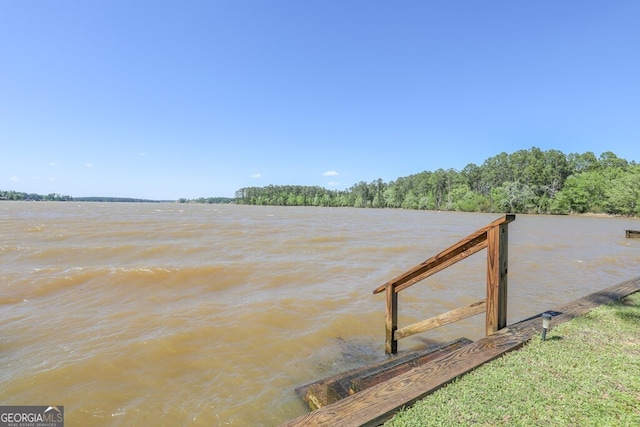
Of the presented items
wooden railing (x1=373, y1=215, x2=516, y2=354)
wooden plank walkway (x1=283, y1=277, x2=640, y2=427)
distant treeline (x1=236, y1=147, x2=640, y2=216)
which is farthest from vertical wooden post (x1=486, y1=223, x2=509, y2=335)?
distant treeline (x1=236, y1=147, x2=640, y2=216)

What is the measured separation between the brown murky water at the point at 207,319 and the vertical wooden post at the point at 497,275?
2166 millimetres

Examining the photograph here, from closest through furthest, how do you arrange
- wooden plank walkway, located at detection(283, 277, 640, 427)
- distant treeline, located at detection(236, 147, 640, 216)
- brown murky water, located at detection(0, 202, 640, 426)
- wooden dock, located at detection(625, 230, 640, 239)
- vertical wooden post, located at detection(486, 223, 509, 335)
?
wooden plank walkway, located at detection(283, 277, 640, 427) → vertical wooden post, located at detection(486, 223, 509, 335) → brown murky water, located at detection(0, 202, 640, 426) → wooden dock, located at detection(625, 230, 640, 239) → distant treeline, located at detection(236, 147, 640, 216)

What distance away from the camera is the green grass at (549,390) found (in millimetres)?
2229

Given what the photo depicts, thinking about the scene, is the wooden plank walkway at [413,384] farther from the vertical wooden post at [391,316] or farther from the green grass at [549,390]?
the vertical wooden post at [391,316]

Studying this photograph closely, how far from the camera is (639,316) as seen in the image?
14.0ft

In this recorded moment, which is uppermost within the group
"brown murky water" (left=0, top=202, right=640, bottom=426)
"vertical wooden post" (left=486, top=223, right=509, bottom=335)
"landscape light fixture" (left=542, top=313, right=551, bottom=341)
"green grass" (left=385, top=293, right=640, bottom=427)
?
"vertical wooden post" (left=486, top=223, right=509, bottom=335)

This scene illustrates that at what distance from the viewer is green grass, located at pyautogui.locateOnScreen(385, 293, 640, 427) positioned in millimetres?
2229

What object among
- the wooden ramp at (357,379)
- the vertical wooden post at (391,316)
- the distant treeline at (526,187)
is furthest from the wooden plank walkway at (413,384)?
the distant treeline at (526,187)

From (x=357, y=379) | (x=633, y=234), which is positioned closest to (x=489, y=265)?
(x=357, y=379)

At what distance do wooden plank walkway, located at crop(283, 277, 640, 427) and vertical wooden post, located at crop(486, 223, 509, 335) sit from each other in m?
0.16

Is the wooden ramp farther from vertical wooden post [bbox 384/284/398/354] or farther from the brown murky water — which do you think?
vertical wooden post [bbox 384/284/398/354]

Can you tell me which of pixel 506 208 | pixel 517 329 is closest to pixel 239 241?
pixel 517 329

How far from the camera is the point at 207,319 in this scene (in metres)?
6.57

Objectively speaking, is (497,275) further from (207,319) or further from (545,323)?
(207,319)
